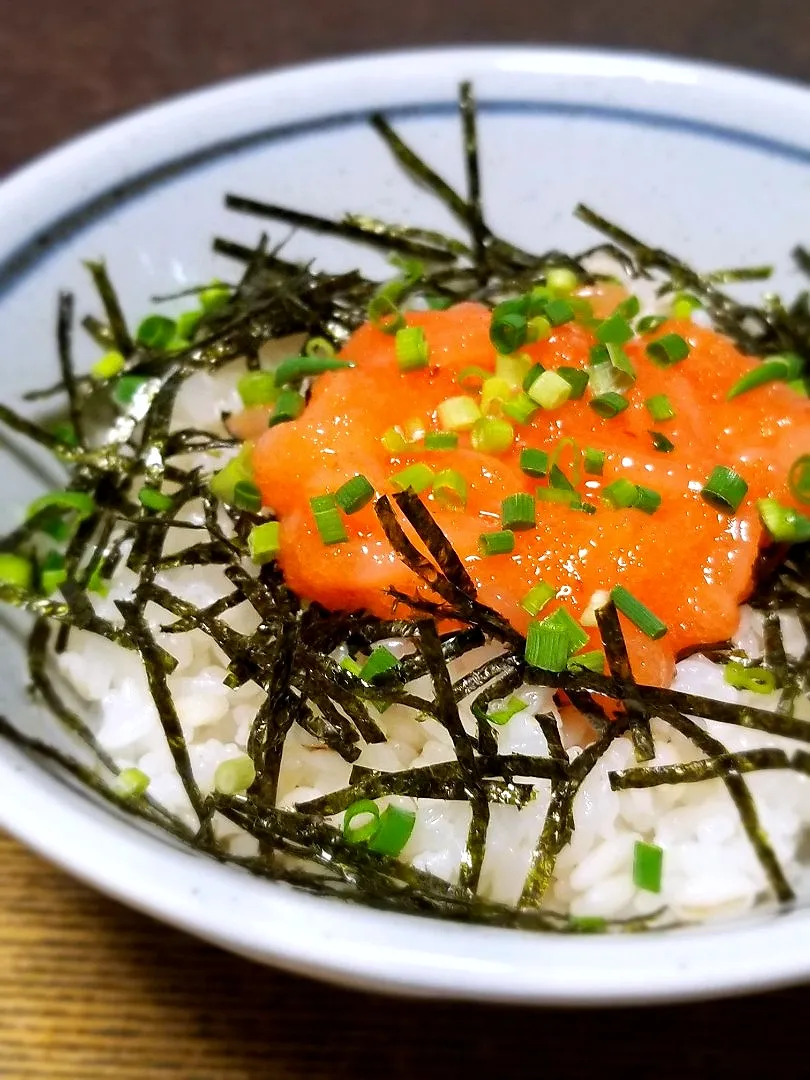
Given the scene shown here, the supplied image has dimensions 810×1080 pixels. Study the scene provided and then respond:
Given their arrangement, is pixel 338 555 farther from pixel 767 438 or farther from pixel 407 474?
pixel 767 438

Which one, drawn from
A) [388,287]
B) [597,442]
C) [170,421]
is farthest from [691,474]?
[170,421]

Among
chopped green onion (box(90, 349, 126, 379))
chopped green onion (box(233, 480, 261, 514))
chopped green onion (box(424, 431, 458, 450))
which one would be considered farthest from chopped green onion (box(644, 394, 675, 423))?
chopped green onion (box(90, 349, 126, 379))

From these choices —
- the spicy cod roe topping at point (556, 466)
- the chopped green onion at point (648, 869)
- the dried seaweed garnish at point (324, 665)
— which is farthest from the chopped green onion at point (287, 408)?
the chopped green onion at point (648, 869)

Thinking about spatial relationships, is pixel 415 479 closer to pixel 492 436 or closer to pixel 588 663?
pixel 492 436

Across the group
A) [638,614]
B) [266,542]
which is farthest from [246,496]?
[638,614]

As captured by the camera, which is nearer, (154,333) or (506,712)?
(506,712)

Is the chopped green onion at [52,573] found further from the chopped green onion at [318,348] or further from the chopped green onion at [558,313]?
the chopped green onion at [558,313]

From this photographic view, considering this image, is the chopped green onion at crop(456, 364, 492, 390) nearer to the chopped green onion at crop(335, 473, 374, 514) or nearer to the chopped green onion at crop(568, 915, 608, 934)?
the chopped green onion at crop(335, 473, 374, 514)
